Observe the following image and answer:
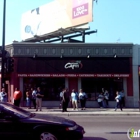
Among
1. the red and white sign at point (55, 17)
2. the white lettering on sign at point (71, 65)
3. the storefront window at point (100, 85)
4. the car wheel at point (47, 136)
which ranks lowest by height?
the car wheel at point (47, 136)

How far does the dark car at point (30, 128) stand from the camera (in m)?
7.47

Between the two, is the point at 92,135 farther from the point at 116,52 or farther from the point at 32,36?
the point at 32,36

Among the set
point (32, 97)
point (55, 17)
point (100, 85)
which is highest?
point (55, 17)

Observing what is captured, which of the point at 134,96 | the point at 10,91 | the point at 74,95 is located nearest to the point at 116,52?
the point at 134,96

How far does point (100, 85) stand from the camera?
23453mm

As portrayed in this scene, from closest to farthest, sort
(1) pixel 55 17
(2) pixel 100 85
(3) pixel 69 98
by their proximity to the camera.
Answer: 1. (3) pixel 69 98
2. (2) pixel 100 85
3. (1) pixel 55 17

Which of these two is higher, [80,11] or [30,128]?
[80,11]

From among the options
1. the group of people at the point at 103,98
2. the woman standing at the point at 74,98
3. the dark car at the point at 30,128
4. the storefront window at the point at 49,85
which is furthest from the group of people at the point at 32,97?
the dark car at the point at 30,128

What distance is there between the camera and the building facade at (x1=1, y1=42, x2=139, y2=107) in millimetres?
22984

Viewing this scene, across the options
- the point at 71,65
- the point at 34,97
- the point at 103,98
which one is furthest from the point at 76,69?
the point at 34,97

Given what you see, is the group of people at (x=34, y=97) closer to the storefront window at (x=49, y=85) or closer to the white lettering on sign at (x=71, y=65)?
the storefront window at (x=49, y=85)

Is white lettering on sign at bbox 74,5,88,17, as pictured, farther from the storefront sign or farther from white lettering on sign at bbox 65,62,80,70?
white lettering on sign at bbox 65,62,80,70

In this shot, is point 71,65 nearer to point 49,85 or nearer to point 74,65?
point 74,65

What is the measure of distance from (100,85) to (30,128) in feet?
53.7
